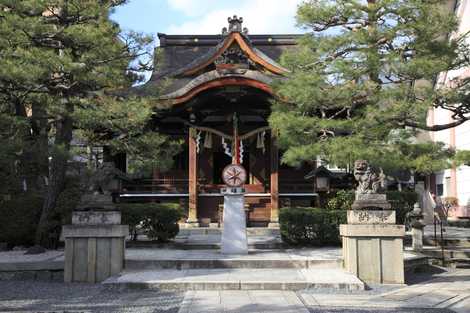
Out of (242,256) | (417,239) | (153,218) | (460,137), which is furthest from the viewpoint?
(460,137)

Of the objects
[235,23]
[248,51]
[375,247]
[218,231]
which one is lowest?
[218,231]

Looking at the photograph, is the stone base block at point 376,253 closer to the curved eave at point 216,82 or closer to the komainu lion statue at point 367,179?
the komainu lion statue at point 367,179

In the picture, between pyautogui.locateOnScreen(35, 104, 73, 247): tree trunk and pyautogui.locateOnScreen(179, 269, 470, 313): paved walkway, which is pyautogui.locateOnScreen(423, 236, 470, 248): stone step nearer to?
pyautogui.locateOnScreen(179, 269, 470, 313): paved walkway

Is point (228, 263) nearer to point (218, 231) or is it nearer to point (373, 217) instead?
point (373, 217)

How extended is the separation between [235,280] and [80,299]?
2.63 meters

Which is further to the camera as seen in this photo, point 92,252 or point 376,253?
point 92,252

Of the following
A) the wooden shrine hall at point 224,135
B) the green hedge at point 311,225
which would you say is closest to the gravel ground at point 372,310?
the green hedge at point 311,225

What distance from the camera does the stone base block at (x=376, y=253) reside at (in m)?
9.59

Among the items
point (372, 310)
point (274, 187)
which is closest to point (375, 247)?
point (372, 310)

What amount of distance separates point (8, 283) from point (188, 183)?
1013cm

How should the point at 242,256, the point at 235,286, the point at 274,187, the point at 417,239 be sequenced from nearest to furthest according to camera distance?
the point at 235,286 < the point at 242,256 < the point at 417,239 < the point at 274,187

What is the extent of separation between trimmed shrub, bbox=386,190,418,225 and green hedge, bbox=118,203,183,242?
6264 mm

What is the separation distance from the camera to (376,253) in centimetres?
965

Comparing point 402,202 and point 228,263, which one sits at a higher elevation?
point 402,202
